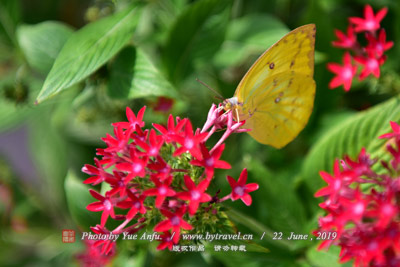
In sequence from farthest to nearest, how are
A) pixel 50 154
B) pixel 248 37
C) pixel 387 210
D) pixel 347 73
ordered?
pixel 50 154 → pixel 248 37 → pixel 347 73 → pixel 387 210

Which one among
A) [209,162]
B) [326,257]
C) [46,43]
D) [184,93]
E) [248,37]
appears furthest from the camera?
[184,93]

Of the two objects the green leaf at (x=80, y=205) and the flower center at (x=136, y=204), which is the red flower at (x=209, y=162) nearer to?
the flower center at (x=136, y=204)

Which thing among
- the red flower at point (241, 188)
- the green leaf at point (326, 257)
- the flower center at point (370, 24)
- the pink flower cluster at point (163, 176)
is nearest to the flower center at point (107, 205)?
the pink flower cluster at point (163, 176)

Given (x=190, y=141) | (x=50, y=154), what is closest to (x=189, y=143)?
(x=190, y=141)

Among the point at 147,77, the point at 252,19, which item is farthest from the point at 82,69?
the point at 252,19

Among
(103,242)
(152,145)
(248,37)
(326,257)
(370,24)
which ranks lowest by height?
(326,257)

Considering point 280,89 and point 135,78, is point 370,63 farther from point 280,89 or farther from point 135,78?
point 135,78

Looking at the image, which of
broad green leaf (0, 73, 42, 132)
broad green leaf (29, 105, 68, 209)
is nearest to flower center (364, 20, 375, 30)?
broad green leaf (0, 73, 42, 132)
